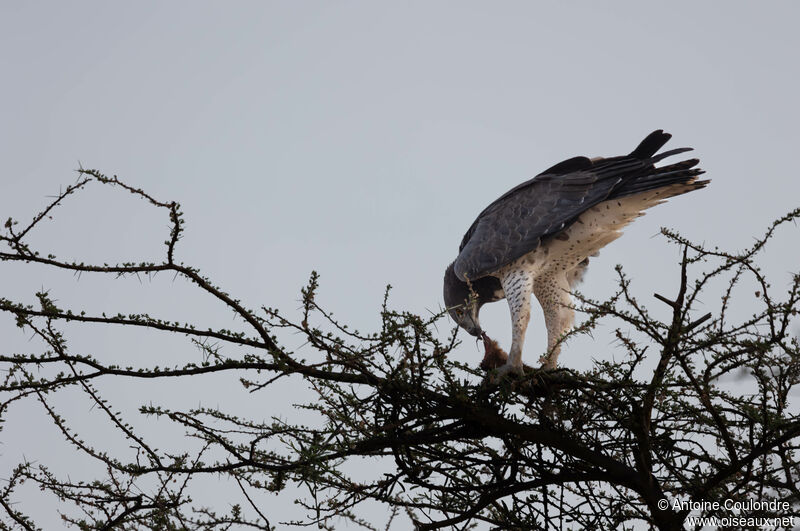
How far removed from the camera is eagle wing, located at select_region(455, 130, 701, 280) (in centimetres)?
499

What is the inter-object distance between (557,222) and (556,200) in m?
0.22

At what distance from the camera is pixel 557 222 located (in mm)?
5074

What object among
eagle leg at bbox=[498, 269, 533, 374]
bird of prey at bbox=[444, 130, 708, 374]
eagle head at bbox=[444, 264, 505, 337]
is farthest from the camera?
eagle head at bbox=[444, 264, 505, 337]

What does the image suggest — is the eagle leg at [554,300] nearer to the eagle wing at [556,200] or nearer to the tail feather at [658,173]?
the eagle wing at [556,200]

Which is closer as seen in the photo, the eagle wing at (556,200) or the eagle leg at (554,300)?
the eagle wing at (556,200)

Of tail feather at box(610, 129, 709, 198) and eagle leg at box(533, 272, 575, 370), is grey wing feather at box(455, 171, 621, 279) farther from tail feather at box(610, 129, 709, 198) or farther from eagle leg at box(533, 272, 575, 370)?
eagle leg at box(533, 272, 575, 370)

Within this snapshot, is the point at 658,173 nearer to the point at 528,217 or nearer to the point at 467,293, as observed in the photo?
the point at 528,217

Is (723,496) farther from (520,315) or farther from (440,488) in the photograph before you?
(520,315)

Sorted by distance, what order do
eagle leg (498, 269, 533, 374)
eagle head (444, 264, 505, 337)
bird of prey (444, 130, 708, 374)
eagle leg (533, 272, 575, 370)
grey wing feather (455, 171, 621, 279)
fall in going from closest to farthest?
eagle leg (498, 269, 533, 374), bird of prey (444, 130, 708, 374), grey wing feather (455, 171, 621, 279), eagle leg (533, 272, 575, 370), eagle head (444, 264, 505, 337)

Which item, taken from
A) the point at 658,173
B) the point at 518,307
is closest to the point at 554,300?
the point at 518,307

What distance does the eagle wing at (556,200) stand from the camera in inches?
196

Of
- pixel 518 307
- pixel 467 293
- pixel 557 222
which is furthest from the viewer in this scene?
pixel 467 293

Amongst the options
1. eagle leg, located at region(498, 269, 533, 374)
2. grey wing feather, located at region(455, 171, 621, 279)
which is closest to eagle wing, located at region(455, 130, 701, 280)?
grey wing feather, located at region(455, 171, 621, 279)

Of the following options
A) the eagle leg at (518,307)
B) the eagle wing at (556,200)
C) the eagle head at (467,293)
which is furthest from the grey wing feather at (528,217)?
the eagle head at (467,293)
